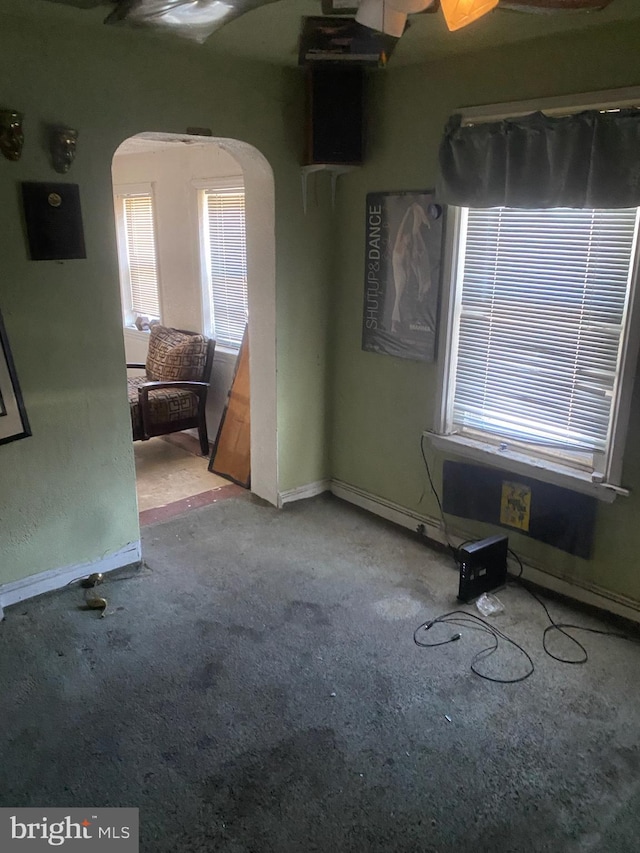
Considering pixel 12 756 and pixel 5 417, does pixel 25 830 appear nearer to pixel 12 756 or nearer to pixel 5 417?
pixel 12 756

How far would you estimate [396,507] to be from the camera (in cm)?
381

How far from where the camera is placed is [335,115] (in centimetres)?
337

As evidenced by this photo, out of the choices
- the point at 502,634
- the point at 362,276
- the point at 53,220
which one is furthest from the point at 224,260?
the point at 502,634

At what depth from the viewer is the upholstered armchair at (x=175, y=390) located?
182 inches

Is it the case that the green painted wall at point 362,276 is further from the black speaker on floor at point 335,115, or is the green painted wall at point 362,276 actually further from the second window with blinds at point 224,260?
the second window with blinds at point 224,260

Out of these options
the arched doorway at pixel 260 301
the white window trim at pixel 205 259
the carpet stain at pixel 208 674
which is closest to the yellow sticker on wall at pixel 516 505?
the arched doorway at pixel 260 301

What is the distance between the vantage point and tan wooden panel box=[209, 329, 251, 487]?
435cm

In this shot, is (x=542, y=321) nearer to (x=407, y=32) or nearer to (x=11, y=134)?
(x=407, y=32)

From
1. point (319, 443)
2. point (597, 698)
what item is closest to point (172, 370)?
point (319, 443)

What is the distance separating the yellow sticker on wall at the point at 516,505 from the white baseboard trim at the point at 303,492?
1335mm

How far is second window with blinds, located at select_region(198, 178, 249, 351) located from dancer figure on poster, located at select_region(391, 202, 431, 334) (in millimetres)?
1485

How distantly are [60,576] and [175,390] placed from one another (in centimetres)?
196

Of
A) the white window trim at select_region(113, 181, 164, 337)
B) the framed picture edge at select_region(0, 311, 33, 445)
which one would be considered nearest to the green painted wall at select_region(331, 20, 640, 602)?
the framed picture edge at select_region(0, 311, 33, 445)

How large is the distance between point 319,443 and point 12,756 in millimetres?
2452
